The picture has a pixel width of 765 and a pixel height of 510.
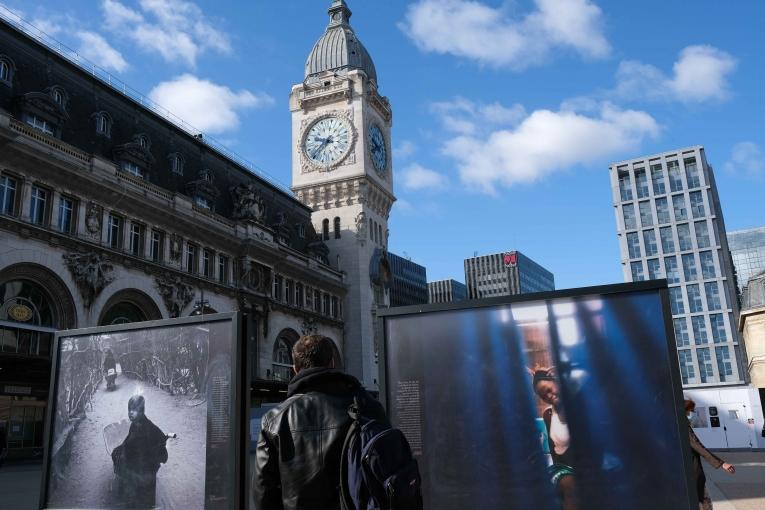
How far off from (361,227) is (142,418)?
52911 millimetres

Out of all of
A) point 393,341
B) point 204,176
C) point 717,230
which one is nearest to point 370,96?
point 204,176

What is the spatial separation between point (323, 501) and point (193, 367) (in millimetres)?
3538

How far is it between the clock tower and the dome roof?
0.39 feet

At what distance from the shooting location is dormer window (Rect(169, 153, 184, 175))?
41125mm

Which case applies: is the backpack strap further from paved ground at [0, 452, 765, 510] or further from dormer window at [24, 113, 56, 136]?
dormer window at [24, 113, 56, 136]

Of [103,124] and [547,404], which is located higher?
[103,124]

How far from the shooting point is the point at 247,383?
23.0 feet

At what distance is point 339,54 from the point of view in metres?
66.2

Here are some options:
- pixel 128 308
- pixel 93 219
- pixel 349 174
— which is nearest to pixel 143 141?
pixel 93 219

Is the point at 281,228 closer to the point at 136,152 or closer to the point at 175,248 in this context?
the point at 175,248

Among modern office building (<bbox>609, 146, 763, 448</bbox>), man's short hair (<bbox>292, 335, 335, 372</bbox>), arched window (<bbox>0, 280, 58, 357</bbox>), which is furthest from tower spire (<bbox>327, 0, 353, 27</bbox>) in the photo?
man's short hair (<bbox>292, 335, 335, 372</bbox>)

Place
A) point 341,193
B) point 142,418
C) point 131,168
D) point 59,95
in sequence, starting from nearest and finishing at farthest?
point 142,418 < point 59,95 < point 131,168 < point 341,193

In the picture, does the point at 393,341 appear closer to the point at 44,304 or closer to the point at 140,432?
the point at 140,432

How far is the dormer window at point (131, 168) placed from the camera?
3596 centimetres
